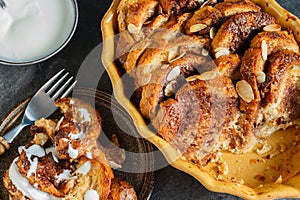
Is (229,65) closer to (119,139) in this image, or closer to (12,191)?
(119,139)

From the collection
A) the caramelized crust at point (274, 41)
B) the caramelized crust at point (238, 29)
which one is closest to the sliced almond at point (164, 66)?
the caramelized crust at point (238, 29)

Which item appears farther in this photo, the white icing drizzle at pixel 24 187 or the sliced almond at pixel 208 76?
the white icing drizzle at pixel 24 187

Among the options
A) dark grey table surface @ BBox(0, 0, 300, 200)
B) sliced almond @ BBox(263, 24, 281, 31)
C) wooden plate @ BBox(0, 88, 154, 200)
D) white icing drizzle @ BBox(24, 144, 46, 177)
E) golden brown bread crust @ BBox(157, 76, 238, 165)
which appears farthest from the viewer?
Answer: dark grey table surface @ BBox(0, 0, 300, 200)

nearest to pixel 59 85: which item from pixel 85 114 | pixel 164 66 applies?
pixel 85 114

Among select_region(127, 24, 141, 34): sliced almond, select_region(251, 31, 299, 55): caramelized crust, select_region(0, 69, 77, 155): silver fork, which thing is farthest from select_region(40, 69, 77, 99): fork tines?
select_region(251, 31, 299, 55): caramelized crust

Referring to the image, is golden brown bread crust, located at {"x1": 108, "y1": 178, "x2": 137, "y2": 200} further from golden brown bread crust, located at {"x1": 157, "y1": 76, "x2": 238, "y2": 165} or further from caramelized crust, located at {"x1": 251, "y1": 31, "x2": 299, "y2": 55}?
caramelized crust, located at {"x1": 251, "y1": 31, "x2": 299, "y2": 55}

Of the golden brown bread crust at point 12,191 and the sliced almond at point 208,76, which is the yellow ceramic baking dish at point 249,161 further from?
the golden brown bread crust at point 12,191
